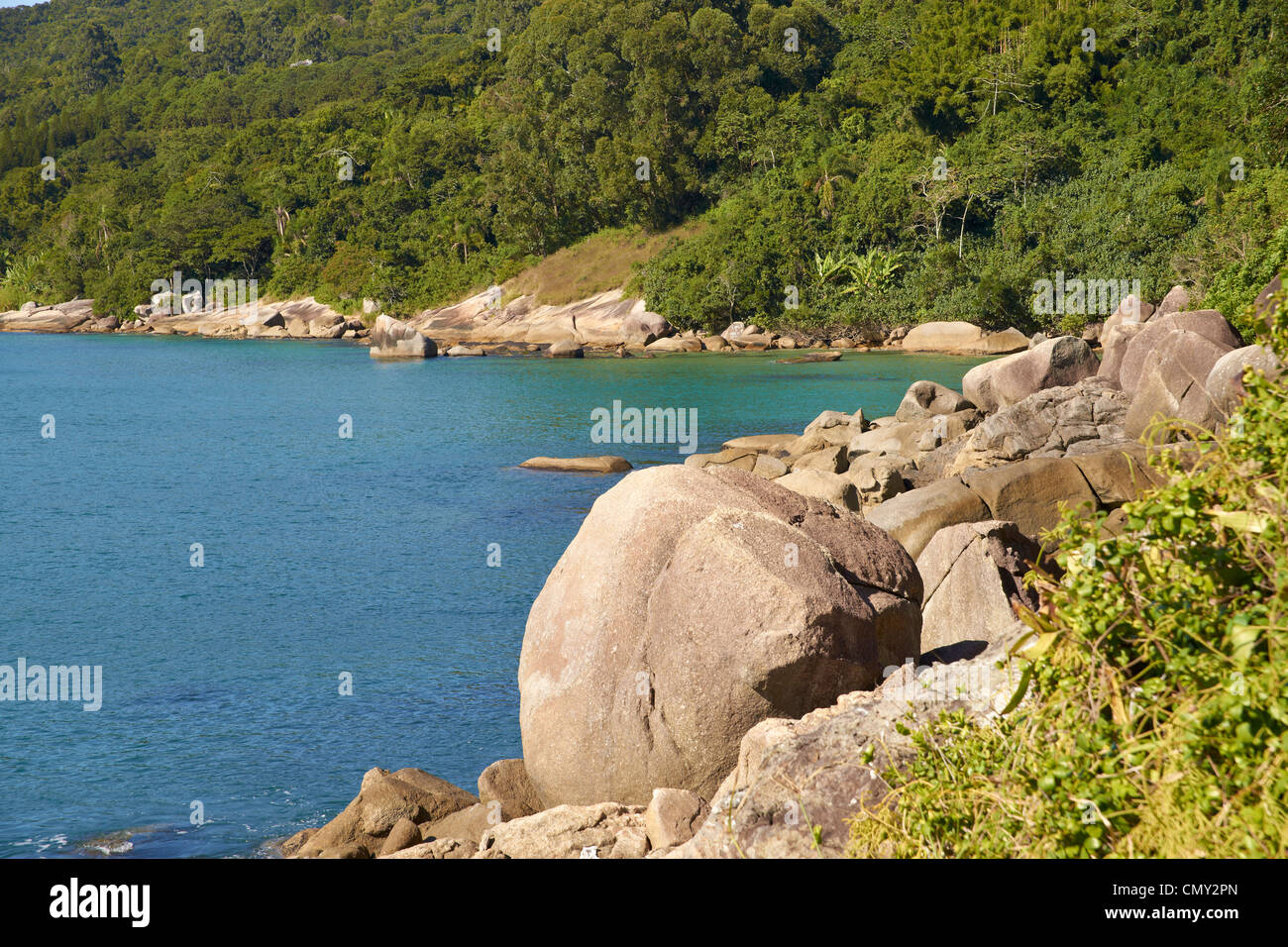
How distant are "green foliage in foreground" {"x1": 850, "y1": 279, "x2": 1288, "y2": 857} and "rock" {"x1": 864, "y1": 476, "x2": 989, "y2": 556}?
10406mm

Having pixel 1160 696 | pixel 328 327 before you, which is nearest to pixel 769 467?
pixel 1160 696

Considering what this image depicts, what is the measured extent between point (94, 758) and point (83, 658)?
3.68 m

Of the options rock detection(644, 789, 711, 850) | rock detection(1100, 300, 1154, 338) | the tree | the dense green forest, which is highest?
the tree

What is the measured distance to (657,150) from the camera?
77125 millimetres

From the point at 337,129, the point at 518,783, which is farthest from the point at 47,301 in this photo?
the point at 518,783

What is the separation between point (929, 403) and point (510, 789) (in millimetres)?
20831

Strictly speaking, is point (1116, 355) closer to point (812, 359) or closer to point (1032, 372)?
point (1032, 372)

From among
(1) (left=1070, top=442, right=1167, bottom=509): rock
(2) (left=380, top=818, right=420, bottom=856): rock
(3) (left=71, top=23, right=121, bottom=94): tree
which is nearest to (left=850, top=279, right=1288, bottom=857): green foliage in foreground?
(2) (left=380, top=818, right=420, bottom=856): rock

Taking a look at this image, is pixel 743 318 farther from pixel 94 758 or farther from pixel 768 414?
pixel 94 758

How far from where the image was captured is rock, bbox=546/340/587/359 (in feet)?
208

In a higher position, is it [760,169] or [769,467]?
[760,169]

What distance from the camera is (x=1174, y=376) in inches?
818

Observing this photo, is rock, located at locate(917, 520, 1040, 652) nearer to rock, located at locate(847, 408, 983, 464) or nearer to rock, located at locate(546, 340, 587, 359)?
rock, located at locate(847, 408, 983, 464)

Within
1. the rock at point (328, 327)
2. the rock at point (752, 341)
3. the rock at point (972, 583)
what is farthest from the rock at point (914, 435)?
the rock at point (328, 327)
